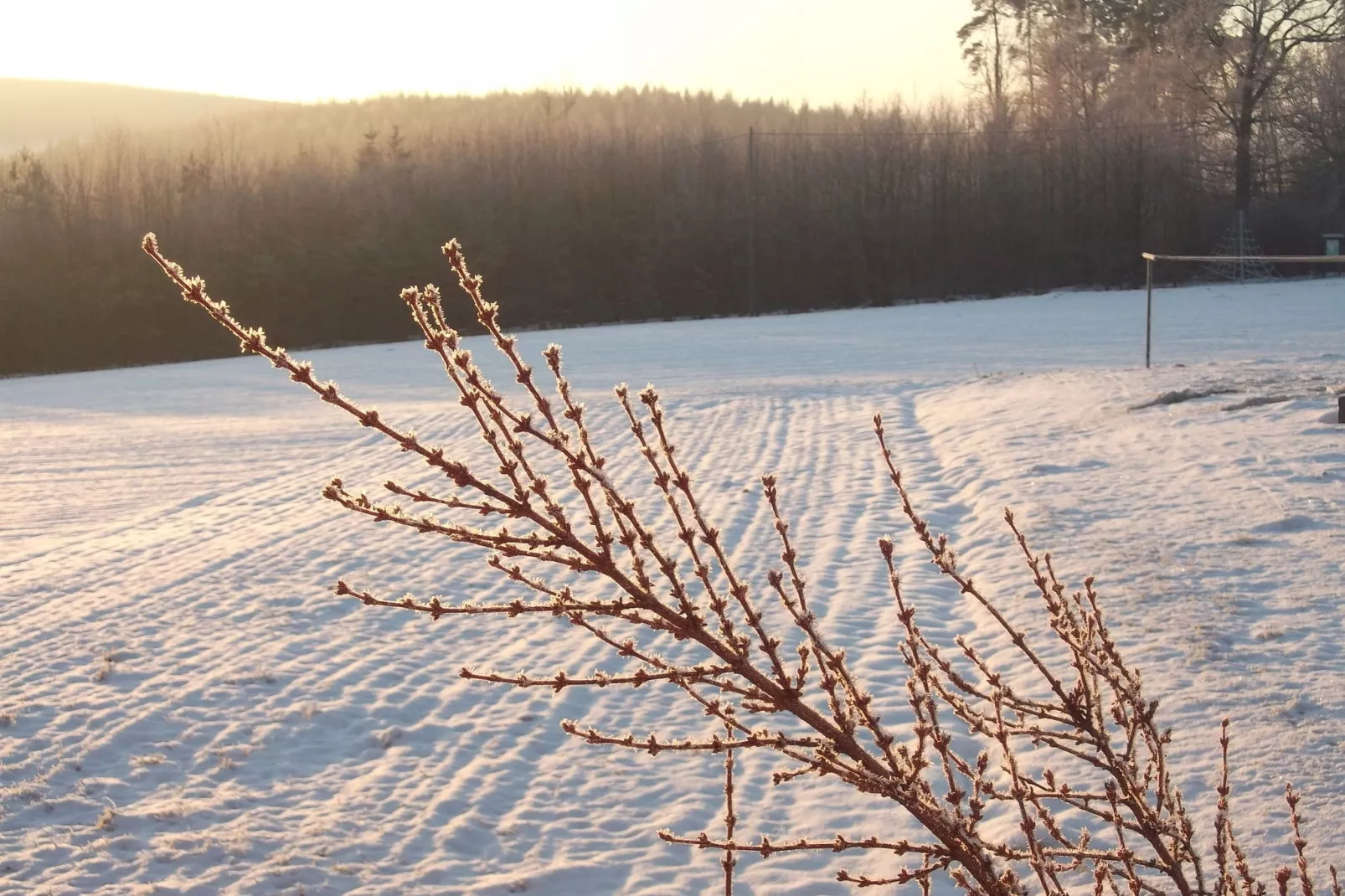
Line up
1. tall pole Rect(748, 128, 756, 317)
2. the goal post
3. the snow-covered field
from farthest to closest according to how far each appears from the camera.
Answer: tall pole Rect(748, 128, 756, 317)
the goal post
the snow-covered field

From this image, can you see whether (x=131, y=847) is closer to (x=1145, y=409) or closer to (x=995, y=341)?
(x=1145, y=409)

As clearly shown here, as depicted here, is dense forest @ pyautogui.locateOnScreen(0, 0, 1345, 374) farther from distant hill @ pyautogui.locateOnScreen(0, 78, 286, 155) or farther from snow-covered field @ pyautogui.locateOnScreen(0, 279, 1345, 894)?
distant hill @ pyautogui.locateOnScreen(0, 78, 286, 155)

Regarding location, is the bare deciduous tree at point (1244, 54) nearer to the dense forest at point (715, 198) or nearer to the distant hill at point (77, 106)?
the dense forest at point (715, 198)

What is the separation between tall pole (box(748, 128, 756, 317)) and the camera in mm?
39312

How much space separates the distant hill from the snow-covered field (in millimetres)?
80825

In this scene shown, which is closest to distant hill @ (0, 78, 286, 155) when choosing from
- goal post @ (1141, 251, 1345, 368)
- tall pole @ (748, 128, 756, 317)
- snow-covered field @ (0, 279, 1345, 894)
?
A: tall pole @ (748, 128, 756, 317)

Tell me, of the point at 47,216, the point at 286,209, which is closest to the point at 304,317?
the point at 286,209

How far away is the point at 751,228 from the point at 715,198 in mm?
1990

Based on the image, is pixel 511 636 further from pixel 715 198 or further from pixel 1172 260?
pixel 715 198

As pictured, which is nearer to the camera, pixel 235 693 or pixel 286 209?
pixel 235 693

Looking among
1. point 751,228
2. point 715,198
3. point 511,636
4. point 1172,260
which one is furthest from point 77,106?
point 511,636

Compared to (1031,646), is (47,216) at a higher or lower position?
higher

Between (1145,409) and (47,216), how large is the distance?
30357mm

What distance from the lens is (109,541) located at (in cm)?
1005
